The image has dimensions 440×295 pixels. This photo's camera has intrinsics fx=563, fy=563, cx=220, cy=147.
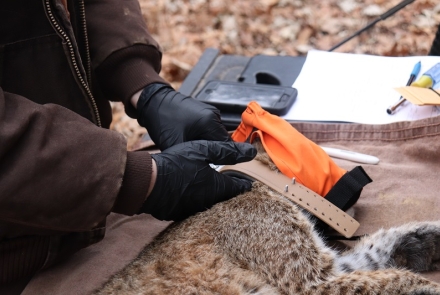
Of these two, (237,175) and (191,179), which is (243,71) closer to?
(237,175)

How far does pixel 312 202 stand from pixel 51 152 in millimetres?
935

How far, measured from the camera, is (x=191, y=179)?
1969 millimetres

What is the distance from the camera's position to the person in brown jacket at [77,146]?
66.1 inches

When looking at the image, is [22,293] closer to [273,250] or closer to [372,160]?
[273,250]

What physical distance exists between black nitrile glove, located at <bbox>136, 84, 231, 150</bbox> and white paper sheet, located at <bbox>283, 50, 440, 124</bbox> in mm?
700

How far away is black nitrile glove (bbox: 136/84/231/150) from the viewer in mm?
2254

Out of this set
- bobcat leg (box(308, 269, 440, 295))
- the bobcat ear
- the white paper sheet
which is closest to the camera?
bobcat leg (box(308, 269, 440, 295))

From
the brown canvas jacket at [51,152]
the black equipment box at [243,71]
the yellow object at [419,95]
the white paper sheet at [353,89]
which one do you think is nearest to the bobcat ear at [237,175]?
the brown canvas jacket at [51,152]

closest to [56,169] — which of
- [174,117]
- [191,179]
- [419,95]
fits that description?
[191,179]

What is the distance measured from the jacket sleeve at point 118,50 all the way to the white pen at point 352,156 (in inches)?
33.5

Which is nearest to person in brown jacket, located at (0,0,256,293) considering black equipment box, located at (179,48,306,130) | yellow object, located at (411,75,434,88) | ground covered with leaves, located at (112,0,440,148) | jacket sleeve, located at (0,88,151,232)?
jacket sleeve, located at (0,88,151,232)

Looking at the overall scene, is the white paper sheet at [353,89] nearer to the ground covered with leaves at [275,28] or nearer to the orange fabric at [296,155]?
the orange fabric at [296,155]

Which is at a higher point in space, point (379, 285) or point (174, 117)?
point (174, 117)

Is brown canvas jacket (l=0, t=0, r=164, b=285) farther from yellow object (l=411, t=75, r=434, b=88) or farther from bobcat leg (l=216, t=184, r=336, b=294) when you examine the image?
yellow object (l=411, t=75, r=434, b=88)
